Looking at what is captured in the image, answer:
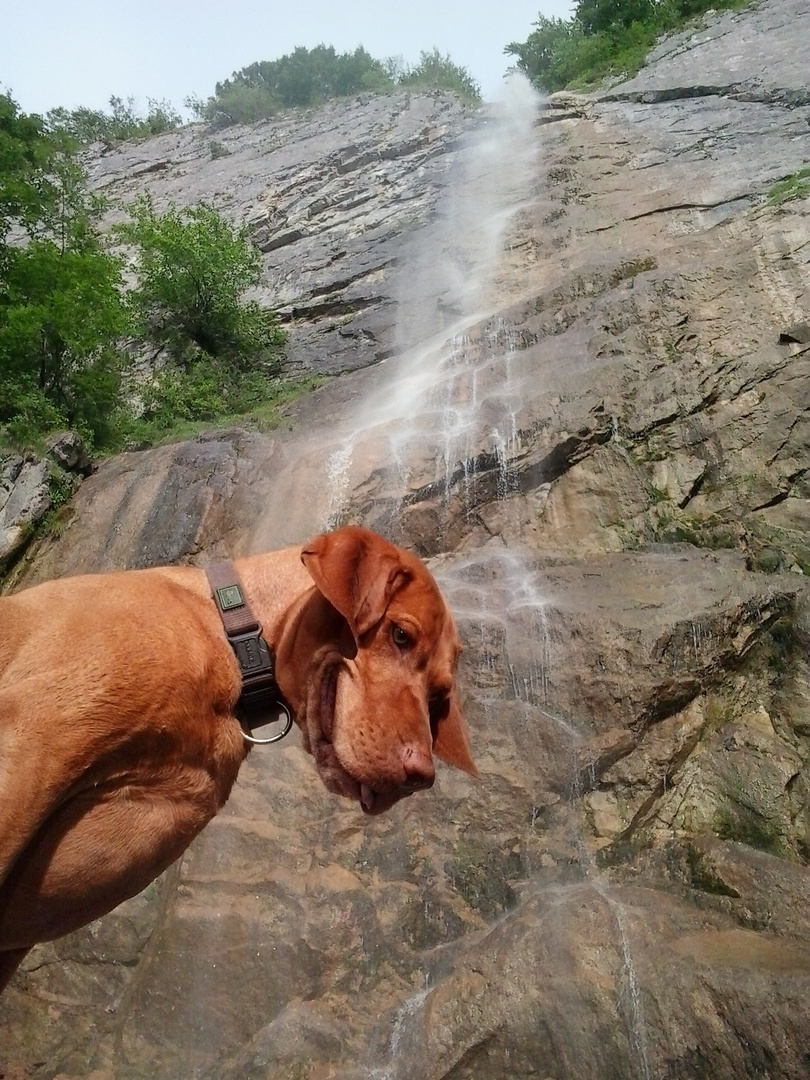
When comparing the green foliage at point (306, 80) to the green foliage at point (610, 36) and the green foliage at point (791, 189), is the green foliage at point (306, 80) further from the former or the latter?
the green foliage at point (791, 189)

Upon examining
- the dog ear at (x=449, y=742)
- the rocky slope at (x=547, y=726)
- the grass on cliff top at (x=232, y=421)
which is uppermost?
the dog ear at (x=449, y=742)

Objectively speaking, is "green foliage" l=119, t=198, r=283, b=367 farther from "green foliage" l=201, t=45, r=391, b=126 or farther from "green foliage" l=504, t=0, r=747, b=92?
"green foliage" l=201, t=45, r=391, b=126

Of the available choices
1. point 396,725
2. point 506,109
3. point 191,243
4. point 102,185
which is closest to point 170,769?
point 396,725

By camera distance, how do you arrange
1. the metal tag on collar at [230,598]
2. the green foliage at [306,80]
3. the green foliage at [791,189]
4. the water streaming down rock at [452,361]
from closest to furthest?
the metal tag on collar at [230,598], the water streaming down rock at [452,361], the green foliage at [791,189], the green foliage at [306,80]

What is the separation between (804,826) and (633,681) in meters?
1.70

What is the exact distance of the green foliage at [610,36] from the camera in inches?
915

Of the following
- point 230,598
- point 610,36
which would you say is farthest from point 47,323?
point 610,36

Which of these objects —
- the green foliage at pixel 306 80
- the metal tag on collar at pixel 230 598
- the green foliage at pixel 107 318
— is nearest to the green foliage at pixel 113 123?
the green foliage at pixel 306 80

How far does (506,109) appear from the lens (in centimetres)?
2734

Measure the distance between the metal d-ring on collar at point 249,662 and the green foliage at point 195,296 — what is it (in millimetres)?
16167

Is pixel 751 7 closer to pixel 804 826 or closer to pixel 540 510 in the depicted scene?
pixel 540 510

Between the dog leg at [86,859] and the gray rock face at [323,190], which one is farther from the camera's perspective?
the gray rock face at [323,190]

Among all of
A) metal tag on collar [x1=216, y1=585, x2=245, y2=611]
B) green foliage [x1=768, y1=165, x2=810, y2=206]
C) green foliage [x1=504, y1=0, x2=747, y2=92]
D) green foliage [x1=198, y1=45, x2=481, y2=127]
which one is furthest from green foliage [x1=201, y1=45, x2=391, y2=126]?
metal tag on collar [x1=216, y1=585, x2=245, y2=611]

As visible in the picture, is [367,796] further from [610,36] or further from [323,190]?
[610,36]
